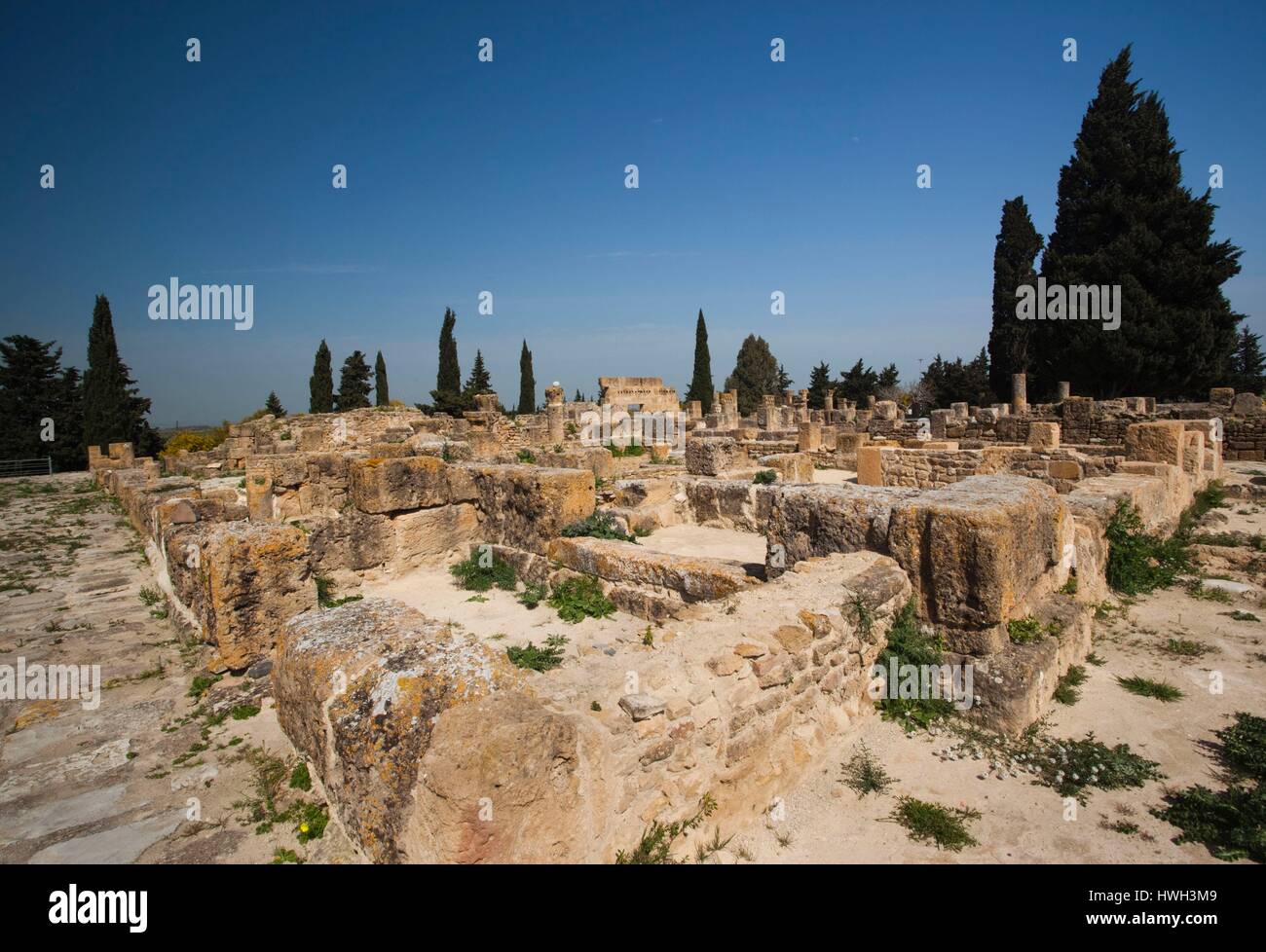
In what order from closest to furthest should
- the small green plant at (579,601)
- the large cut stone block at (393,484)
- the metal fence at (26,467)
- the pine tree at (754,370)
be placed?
the small green plant at (579,601), the large cut stone block at (393,484), the metal fence at (26,467), the pine tree at (754,370)

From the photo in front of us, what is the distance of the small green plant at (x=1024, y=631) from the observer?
400cm

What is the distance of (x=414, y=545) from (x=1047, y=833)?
21.7ft

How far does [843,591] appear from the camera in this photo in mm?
3834

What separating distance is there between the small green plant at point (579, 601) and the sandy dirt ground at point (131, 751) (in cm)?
244

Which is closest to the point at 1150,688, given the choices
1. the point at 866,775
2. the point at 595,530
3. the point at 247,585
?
the point at 866,775

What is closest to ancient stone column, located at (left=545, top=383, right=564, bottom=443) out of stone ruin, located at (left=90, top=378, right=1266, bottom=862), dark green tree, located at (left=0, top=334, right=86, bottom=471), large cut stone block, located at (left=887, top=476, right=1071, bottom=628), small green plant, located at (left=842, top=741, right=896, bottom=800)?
stone ruin, located at (left=90, top=378, right=1266, bottom=862)

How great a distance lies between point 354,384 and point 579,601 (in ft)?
152

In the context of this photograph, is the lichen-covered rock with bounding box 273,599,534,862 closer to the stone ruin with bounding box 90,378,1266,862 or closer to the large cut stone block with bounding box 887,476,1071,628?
the stone ruin with bounding box 90,378,1266,862

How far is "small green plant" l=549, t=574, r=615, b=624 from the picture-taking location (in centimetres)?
564

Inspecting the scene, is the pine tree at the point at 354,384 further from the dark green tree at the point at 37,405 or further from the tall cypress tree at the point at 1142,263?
the tall cypress tree at the point at 1142,263

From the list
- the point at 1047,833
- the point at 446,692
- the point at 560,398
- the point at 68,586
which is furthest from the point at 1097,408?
the point at 68,586

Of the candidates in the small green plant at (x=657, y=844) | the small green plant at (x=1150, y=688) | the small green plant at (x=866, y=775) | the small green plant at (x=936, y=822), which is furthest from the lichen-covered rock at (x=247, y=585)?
the small green plant at (x=1150, y=688)

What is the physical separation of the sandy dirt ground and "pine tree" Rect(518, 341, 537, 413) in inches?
1759

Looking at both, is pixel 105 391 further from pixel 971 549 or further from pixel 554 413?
pixel 971 549
